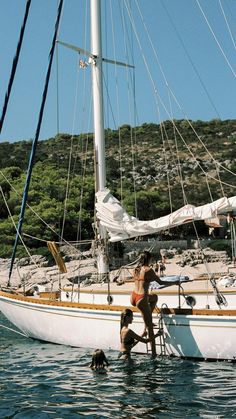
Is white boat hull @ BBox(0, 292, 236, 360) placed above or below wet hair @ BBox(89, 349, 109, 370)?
above

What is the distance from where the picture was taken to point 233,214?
1257 centimetres

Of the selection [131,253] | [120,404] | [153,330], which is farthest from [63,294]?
[131,253]

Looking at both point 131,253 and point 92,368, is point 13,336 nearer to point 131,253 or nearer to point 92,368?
point 92,368

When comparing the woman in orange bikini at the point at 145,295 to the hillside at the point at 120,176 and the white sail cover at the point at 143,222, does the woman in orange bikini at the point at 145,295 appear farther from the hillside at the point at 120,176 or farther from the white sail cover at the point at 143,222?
the hillside at the point at 120,176

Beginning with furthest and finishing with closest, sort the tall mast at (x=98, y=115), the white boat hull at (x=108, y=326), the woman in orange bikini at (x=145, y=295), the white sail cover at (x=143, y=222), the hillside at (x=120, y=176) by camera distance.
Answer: the hillside at (x=120, y=176)
the tall mast at (x=98, y=115)
the white sail cover at (x=143, y=222)
the woman in orange bikini at (x=145, y=295)
the white boat hull at (x=108, y=326)

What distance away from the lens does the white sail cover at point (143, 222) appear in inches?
483

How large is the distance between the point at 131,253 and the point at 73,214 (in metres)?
8.19

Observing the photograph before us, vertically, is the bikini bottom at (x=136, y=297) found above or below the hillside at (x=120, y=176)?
below

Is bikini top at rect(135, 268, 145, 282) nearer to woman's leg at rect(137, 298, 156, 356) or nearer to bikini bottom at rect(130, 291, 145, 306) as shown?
bikini bottom at rect(130, 291, 145, 306)

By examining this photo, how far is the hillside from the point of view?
38.4 metres

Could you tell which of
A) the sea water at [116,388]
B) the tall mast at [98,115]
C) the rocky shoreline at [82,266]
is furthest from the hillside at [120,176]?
the sea water at [116,388]

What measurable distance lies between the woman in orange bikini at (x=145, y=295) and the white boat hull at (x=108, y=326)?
0.31 meters

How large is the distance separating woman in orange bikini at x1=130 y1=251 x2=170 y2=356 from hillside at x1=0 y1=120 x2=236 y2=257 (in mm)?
3203

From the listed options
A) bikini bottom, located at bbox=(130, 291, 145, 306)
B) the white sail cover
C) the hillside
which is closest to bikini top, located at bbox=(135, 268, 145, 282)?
bikini bottom, located at bbox=(130, 291, 145, 306)
